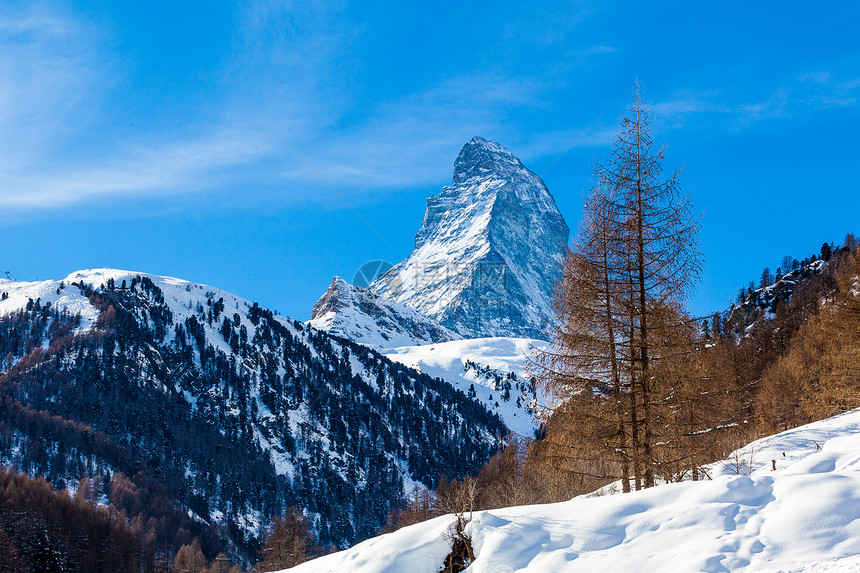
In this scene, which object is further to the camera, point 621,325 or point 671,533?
point 621,325

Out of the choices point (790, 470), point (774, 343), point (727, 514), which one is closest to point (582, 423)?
point (790, 470)

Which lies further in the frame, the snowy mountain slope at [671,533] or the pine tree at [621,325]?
the pine tree at [621,325]

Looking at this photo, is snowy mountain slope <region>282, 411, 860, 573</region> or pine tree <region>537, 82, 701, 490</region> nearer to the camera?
snowy mountain slope <region>282, 411, 860, 573</region>

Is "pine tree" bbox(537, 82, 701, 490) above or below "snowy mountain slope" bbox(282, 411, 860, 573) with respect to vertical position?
above

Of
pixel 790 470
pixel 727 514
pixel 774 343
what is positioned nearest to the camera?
pixel 727 514

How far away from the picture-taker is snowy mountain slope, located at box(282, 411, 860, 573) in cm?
791

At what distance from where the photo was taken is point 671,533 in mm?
8773

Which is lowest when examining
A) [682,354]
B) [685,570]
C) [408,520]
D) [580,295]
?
[408,520]

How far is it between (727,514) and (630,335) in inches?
237

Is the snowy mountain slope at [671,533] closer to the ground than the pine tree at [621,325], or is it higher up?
closer to the ground

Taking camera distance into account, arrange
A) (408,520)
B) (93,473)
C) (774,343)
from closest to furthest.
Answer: (774,343) → (408,520) → (93,473)

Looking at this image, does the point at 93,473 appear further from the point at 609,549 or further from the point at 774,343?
the point at 609,549

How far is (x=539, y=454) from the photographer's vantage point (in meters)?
14.8

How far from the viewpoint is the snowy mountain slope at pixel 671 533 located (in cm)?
791
